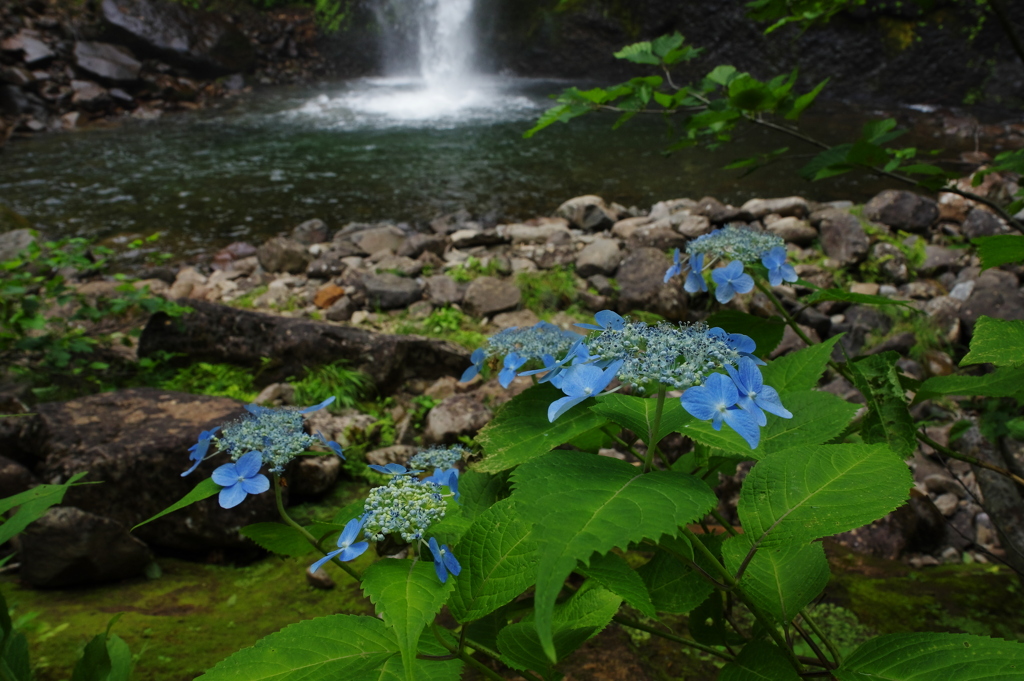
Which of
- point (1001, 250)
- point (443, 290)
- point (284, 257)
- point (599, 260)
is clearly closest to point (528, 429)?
point (1001, 250)

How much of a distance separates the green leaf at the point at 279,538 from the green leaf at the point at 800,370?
0.90m

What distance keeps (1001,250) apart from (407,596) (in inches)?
49.7

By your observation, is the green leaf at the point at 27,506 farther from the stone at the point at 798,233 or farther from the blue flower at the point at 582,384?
the stone at the point at 798,233

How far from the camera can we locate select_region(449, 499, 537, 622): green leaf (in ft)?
2.72

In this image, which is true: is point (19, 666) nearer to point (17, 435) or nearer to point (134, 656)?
point (134, 656)

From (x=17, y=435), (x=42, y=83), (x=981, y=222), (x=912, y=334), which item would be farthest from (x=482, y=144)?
(x=42, y=83)

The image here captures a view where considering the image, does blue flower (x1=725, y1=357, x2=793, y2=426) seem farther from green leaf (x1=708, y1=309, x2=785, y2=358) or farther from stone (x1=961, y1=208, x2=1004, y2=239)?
stone (x1=961, y1=208, x2=1004, y2=239)

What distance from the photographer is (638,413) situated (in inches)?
31.9

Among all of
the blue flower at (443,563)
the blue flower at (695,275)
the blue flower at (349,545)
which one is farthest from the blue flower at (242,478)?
the blue flower at (695,275)

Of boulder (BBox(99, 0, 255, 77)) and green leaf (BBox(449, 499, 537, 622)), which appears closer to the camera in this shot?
green leaf (BBox(449, 499, 537, 622))

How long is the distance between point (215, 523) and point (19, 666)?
1.05 meters

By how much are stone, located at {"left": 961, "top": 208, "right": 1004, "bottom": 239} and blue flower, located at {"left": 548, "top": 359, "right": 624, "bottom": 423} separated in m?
5.95

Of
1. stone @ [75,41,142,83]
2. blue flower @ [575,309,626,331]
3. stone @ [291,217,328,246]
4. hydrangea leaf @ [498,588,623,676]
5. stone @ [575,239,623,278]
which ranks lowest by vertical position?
stone @ [291,217,328,246]

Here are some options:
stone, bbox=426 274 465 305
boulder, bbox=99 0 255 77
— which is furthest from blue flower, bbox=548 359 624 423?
boulder, bbox=99 0 255 77
